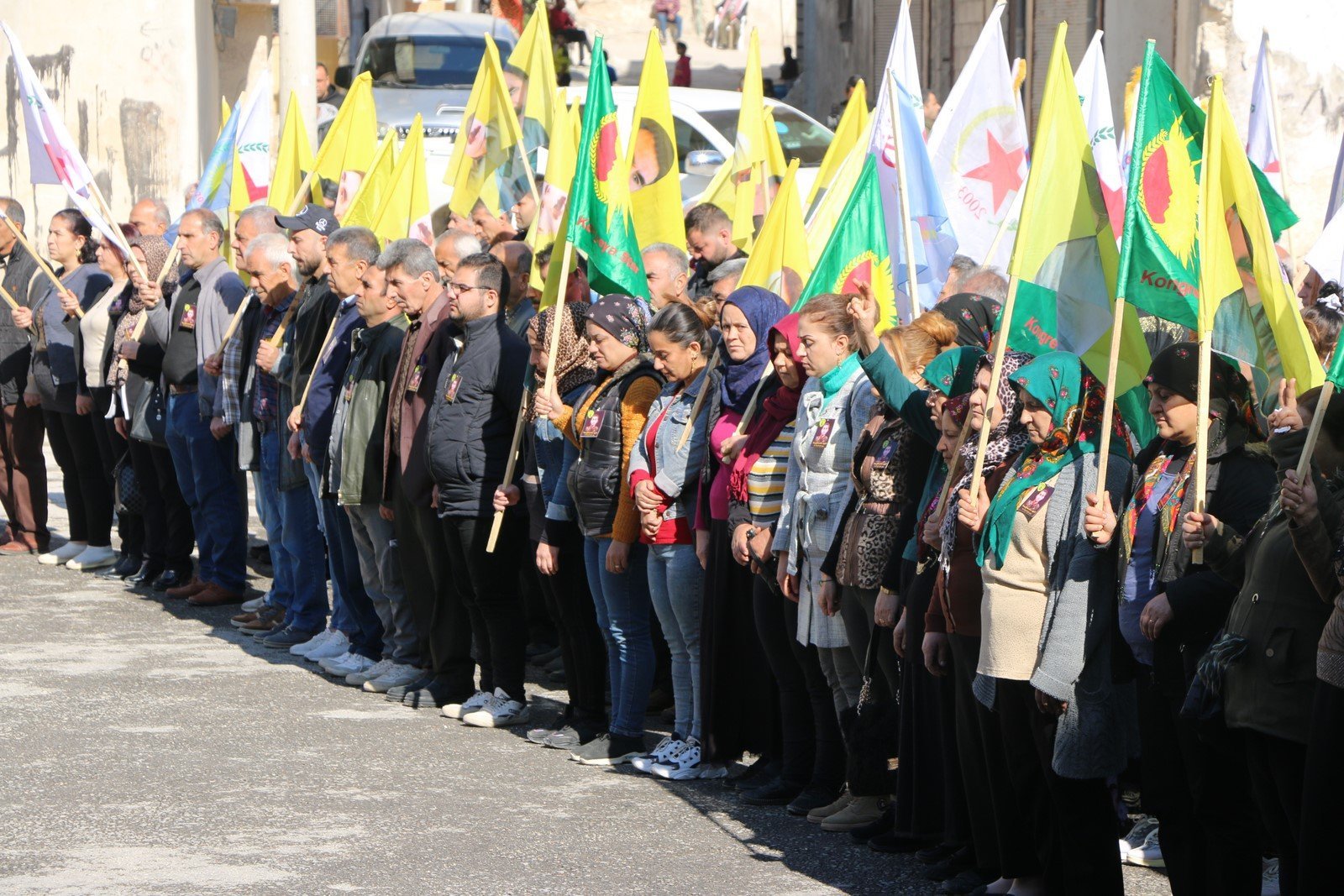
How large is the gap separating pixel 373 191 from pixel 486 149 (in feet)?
2.27

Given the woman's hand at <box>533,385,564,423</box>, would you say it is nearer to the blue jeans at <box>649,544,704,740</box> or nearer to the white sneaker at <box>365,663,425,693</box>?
the blue jeans at <box>649,544,704,740</box>

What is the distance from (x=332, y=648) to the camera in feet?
31.7

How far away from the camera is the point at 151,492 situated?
456 inches

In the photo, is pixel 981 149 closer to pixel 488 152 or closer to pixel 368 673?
pixel 488 152

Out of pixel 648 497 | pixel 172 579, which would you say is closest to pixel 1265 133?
pixel 648 497

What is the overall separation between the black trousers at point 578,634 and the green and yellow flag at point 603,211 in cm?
108

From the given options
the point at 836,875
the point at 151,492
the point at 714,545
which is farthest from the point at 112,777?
the point at 151,492

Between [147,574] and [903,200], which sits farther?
[147,574]

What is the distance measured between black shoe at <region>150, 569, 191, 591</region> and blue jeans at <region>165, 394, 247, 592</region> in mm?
305

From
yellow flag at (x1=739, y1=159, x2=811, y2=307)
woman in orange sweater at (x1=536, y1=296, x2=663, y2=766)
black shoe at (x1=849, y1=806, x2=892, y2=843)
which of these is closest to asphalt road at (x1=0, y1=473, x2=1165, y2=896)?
black shoe at (x1=849, y1=806, x2=892, y2=843)

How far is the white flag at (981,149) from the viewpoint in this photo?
31.5ft

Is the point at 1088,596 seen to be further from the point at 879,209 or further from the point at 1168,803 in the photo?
the point at 879,209

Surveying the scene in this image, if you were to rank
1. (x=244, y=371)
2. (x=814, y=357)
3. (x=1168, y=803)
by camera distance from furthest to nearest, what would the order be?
(x=244, y=371) < (x=814, y=357) < (x=1168, y=803)

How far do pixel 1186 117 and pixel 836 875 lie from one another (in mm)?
2471
